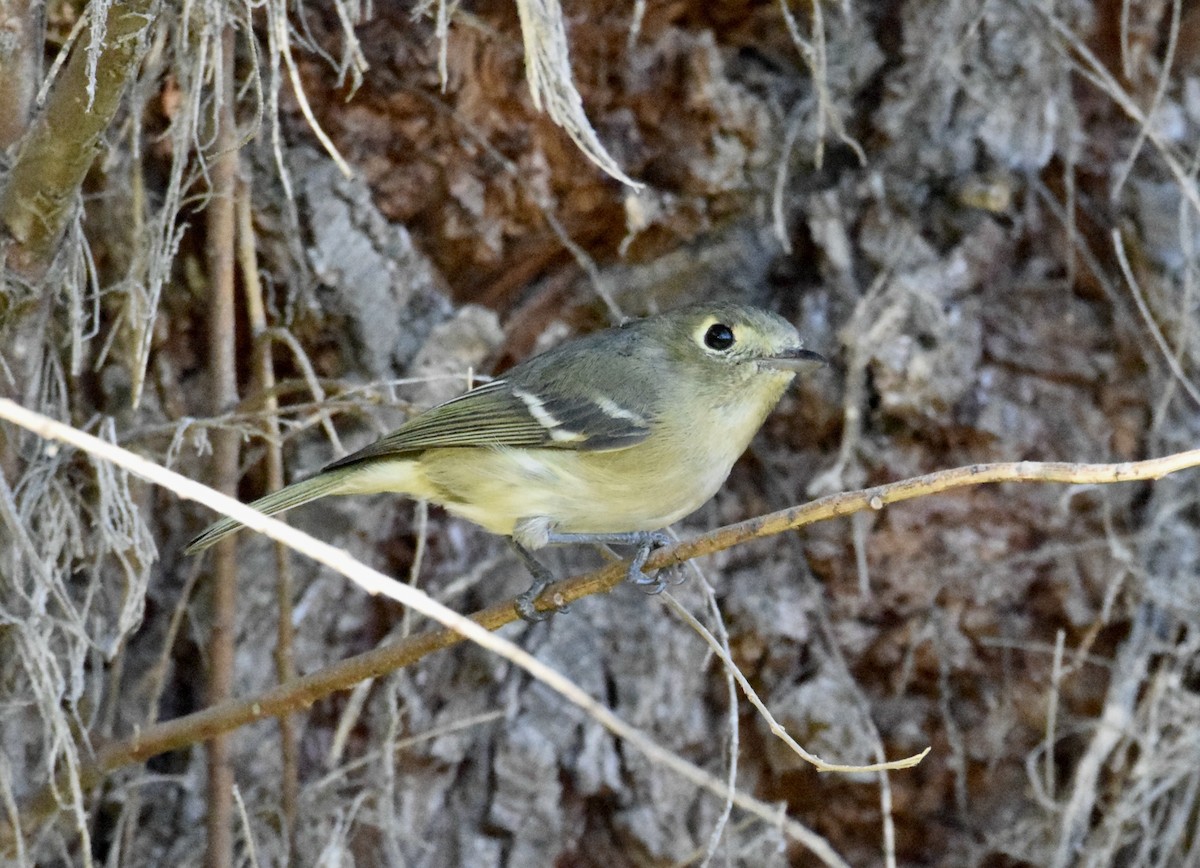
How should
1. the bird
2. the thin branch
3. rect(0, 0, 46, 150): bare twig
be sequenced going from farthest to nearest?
1. the bird
2. rect(0, 0, 46, 150): bare twig
3. the thin branch

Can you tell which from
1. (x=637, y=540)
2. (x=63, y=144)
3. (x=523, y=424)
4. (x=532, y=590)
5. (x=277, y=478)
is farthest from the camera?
(x=277, y=478)

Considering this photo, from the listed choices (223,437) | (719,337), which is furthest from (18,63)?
(719,337)

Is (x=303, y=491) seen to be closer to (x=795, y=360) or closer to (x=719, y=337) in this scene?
(x=719, y=337)

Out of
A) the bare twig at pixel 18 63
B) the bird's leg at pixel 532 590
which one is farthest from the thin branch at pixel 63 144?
the bird's leg at pixel 532 590

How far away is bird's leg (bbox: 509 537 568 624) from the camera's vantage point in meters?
2.40

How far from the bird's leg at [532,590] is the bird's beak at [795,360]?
65cm

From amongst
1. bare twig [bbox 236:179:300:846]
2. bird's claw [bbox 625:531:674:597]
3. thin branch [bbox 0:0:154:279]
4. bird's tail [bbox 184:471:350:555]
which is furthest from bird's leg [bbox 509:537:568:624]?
thin branch [bbox 0:0:154:279]

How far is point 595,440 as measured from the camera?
2.78 metres

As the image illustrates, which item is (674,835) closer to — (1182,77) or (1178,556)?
(1178,556)

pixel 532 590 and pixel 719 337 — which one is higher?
pixel 719 337

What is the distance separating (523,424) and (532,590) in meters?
0.46

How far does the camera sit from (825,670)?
3264 mm

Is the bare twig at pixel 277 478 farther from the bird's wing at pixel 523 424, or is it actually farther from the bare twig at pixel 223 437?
the bird's wing at pixel 523 424

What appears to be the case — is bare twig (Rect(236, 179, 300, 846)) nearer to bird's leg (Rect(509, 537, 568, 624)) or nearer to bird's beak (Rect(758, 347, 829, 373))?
bird's leg (Rect(509, 537, 568, 624))
